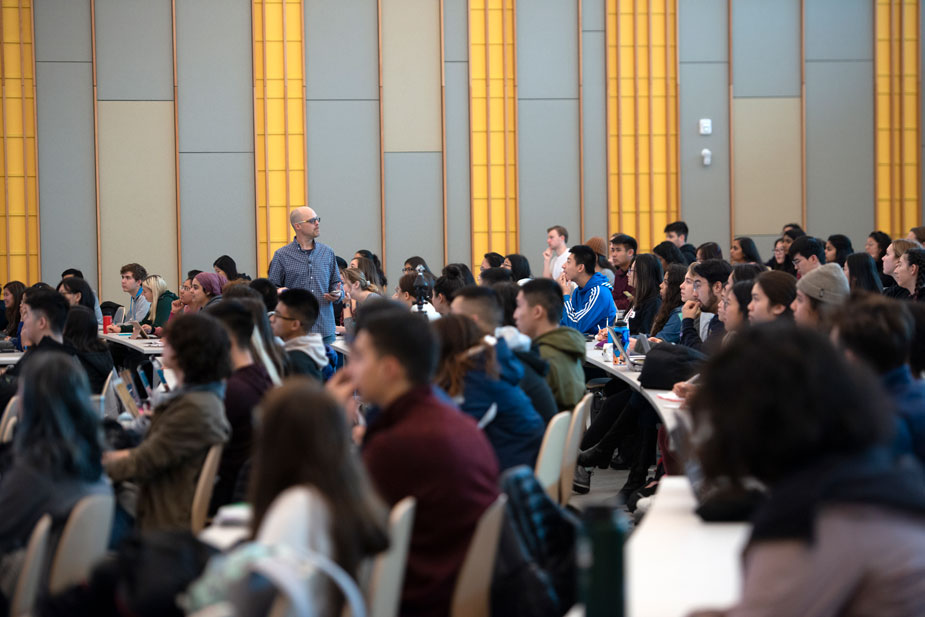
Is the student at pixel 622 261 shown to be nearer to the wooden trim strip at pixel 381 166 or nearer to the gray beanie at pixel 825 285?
the wooden trim strip at pixel 381 166

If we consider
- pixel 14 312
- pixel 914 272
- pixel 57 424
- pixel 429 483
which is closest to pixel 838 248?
pixel 914 272

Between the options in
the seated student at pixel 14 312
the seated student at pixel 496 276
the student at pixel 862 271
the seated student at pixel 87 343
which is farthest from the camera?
the seated student at pixel 14 312

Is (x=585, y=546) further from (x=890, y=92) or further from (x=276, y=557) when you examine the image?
(x=890, y=92)

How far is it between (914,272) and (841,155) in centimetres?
543

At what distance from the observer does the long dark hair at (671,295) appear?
6.49 metres

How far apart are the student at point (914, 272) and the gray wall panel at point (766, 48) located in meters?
5.33

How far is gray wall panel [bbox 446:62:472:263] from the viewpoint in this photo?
37.6 ft

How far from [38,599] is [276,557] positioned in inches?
47.6

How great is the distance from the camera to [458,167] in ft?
37.8

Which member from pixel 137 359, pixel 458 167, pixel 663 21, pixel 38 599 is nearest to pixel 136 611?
pixel 38 599

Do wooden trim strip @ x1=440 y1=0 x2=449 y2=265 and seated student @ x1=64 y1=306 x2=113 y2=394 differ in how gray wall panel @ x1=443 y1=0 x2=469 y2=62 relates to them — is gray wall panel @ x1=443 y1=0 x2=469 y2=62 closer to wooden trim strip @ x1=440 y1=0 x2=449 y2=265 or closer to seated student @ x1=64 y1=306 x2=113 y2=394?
wooden trim strip @ x1=440 y1=0 x2=449 y2=265

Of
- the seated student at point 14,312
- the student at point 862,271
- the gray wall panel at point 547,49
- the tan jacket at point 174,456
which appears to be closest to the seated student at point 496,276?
the student at point 862,271

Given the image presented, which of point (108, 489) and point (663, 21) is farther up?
point (663, 21)

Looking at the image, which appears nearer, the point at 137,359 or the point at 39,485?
the point at 39,485
